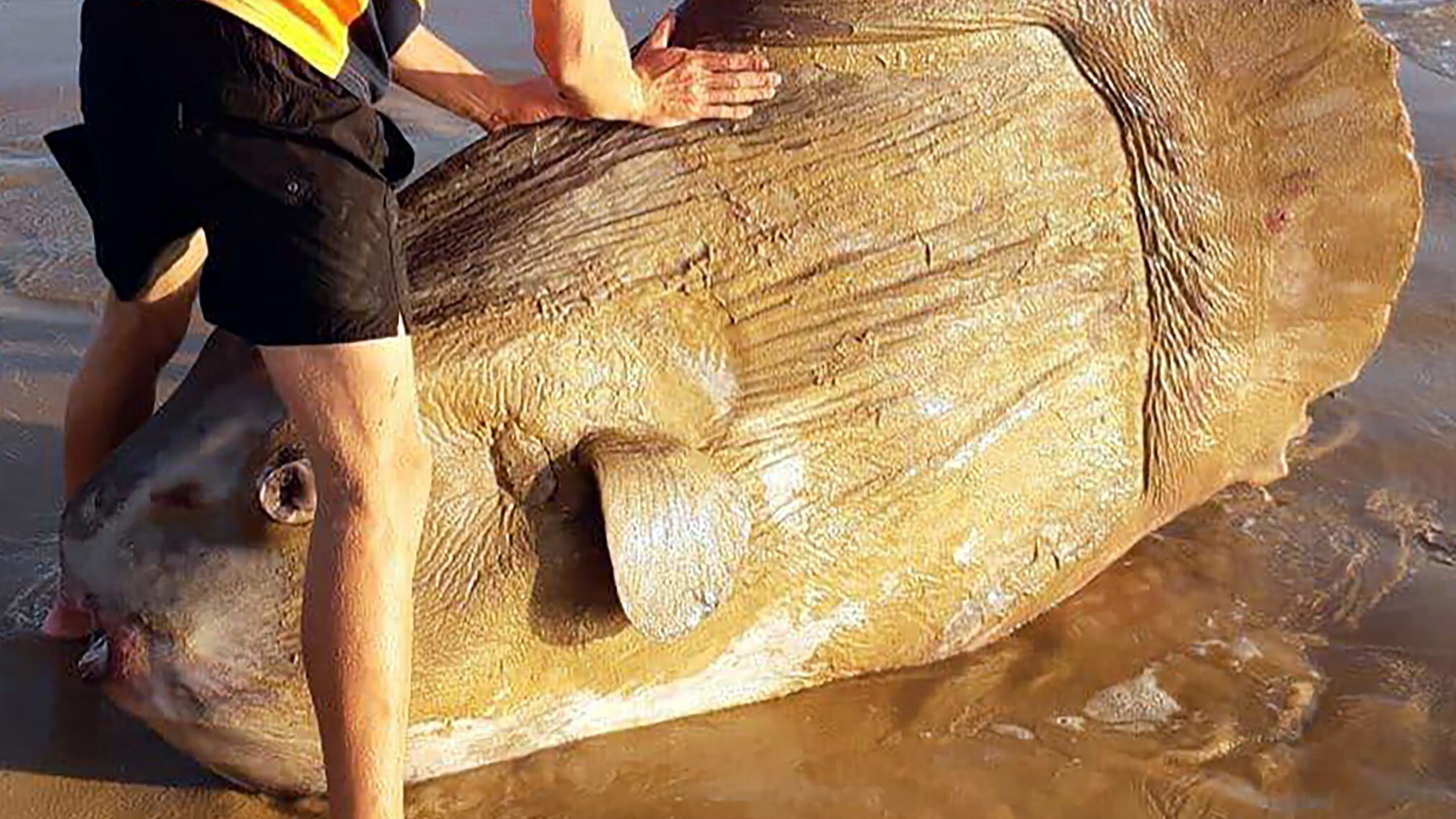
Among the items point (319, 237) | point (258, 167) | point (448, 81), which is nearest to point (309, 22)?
point (258, 167)

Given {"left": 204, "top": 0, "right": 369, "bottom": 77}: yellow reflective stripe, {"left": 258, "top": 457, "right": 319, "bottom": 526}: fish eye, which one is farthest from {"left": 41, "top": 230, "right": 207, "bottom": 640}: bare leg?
{"left": 204, "top": 0, "right": 369, "bottom": 77}: yellow reflective stripe

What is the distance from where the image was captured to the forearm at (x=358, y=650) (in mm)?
3229

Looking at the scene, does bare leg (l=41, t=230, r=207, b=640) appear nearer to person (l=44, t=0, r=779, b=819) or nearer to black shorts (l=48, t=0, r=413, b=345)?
person (l=44, t=0, r=779, b=819)

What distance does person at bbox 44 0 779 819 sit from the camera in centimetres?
313

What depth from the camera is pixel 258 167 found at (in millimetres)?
3135

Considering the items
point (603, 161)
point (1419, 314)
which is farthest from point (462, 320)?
point (1419, 314)

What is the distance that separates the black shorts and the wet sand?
117 cm

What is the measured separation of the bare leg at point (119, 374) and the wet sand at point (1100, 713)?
0.44 m

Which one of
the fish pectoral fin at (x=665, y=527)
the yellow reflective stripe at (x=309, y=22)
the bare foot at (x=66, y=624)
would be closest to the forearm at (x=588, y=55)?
the yellow reflective stripe at (x=309, y=22)

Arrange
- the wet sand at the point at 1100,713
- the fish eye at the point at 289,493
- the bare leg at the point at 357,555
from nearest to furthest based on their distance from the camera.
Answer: the bare leg at the point at 357,555
the fish eye at the point at 289,493
the wet sand at the point at 1100,713

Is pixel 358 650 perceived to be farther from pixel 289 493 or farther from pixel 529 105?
pixel 529 105

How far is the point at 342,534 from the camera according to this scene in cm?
323

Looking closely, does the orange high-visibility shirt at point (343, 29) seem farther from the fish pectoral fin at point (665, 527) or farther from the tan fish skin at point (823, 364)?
the fish pectoral fin at point (665, 527)

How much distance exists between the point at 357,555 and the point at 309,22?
947 millimetres
